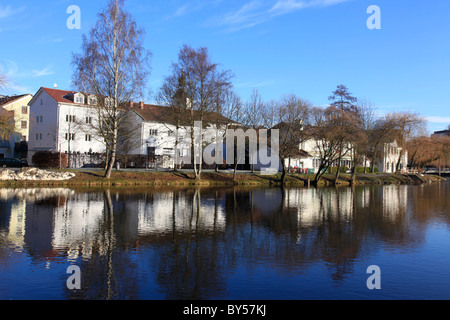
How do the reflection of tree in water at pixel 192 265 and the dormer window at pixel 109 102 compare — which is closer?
the reflection of tree in water at pixel 192 265

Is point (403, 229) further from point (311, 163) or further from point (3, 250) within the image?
point (311, 163)

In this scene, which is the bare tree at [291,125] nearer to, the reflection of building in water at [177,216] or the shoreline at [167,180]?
the shoreline at [167,180]

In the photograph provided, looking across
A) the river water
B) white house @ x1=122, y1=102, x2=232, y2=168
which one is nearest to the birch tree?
white house @ x1=122, y1=102, x2=232, y2=168

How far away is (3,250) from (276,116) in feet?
127

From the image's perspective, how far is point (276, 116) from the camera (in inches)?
1817

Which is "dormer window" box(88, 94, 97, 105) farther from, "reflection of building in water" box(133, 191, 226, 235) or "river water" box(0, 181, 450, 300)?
"river water" box(0, 181, 450, 300)

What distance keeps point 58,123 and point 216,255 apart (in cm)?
4712

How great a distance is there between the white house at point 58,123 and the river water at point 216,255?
34892 millimetres

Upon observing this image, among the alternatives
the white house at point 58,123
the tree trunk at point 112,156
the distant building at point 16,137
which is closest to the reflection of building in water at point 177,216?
the tree trunk at point 112,156

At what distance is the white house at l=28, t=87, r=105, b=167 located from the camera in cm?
5128

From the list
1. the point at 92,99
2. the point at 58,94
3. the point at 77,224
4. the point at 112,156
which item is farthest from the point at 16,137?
the point at 77,224

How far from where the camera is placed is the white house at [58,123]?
168ft
